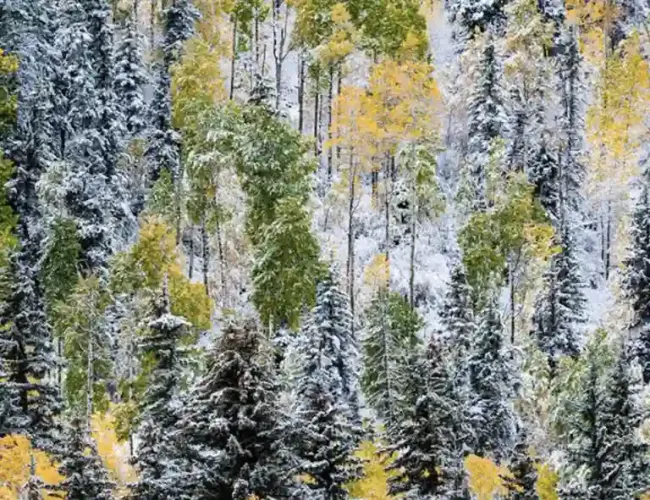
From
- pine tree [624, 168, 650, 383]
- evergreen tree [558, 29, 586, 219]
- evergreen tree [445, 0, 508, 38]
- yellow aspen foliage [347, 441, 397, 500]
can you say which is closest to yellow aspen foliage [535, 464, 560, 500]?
yellow aspen foliage [347, 441, 397, 500]

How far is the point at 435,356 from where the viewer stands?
32344 mm

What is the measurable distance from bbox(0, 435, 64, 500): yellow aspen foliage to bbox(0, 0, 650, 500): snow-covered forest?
101 millimetres

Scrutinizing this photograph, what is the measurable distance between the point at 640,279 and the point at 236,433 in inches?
1195

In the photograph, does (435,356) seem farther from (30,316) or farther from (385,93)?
(385,93)

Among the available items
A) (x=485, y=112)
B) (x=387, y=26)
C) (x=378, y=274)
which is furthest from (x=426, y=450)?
(x=387, y=26)

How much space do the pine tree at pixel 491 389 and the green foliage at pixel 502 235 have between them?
5683mm

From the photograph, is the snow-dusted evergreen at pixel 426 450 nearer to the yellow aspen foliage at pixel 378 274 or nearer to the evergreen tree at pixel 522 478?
the evergreen tree at pixel 522 478

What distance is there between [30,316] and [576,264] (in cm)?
3215

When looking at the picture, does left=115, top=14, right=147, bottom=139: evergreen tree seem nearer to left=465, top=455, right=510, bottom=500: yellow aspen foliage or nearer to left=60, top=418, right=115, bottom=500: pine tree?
left=465, top=455, right=510, bottom=500: yellow aspen foliage

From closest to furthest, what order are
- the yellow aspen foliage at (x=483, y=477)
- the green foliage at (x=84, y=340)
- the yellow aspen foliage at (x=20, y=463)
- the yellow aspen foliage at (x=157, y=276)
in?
the yellow aspen foliage at (x=20, y=463) → the yellow aspen foliage at (x=483, y=477) → the green foliage at (x=84, y=340) → the yellow aspen foliage at (x=157, y=276)

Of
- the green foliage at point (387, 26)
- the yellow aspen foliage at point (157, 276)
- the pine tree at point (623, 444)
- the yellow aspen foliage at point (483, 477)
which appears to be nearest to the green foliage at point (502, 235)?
the green foliage at point (387, 26)

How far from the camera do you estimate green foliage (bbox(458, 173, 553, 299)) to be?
49.8 meters

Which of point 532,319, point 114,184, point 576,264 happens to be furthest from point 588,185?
point 114,184

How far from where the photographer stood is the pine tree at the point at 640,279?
47.4m
